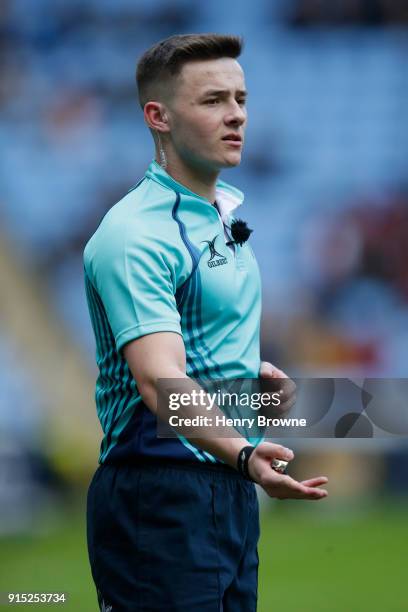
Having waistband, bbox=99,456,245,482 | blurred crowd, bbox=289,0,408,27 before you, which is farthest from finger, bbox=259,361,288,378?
blurred crowd, bbox=289,0,408,27

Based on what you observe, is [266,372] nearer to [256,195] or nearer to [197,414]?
[197,414]

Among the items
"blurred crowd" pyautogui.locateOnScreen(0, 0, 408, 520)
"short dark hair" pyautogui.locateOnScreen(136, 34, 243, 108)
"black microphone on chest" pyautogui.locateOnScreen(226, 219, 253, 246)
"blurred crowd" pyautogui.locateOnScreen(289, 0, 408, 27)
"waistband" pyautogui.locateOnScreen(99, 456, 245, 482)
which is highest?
"blurred crowd" pyautogui.locateOnScreen(289, 0, 408, 27)

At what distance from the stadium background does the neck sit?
5546 mm

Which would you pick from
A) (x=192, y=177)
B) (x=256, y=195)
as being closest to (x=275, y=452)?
(x=192, y=177)

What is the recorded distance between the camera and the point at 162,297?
2604 mm

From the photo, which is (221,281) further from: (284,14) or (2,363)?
(284,14)

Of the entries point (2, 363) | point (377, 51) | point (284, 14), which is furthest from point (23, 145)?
point (377, 51)

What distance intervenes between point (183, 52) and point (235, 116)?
0.22 meters

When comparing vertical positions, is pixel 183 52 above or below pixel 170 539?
above

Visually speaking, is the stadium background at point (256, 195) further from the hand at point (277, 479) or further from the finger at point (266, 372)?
the hand at point (277, 479)

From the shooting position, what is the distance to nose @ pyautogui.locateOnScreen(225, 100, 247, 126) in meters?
2.88

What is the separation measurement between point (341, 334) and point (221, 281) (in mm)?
6382

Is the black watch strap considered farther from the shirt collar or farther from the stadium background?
the stadium background

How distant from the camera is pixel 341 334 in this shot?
905cm
